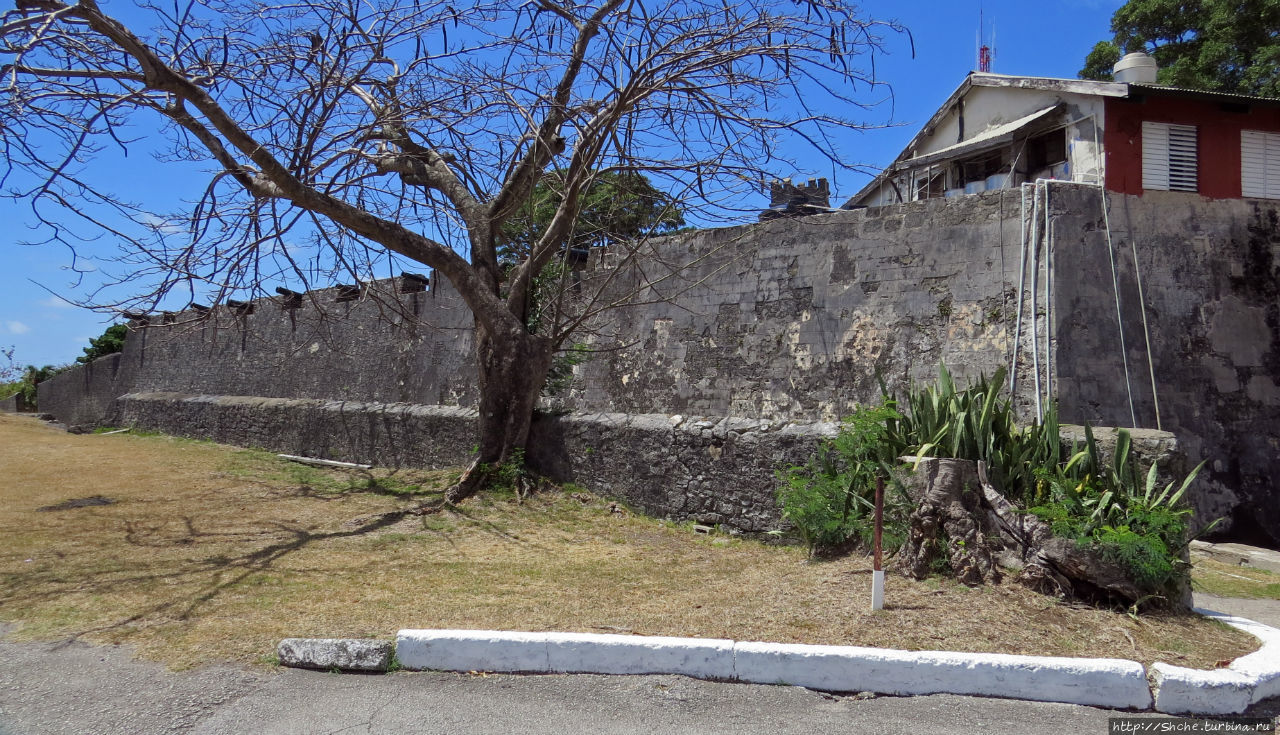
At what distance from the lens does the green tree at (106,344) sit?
2659cm

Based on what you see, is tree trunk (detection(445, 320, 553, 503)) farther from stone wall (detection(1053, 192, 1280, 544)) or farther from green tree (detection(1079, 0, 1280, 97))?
green tree (detection(1079, 0, 1280, 97))

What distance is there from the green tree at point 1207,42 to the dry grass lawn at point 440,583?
14311 mm

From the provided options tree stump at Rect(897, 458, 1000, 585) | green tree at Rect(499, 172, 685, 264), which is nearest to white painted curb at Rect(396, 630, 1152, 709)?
tree stump at Rect(897, 458, 1000, 585)

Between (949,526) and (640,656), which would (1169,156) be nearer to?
(949,526)

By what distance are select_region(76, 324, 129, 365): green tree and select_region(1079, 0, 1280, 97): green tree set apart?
2935 cm

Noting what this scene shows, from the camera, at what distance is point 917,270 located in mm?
9094

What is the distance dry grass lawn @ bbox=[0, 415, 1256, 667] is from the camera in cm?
447

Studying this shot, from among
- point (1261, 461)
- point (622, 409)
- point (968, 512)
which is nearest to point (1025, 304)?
point (1261, 461)

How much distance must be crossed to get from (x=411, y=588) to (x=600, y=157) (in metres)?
4.53

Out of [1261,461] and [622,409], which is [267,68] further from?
[1261,461]

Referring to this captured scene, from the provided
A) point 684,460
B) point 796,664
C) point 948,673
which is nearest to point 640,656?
point 796,664

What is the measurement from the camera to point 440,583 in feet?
18.9

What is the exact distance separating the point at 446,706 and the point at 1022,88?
12.5 meters

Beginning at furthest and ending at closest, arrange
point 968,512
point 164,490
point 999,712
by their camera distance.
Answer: point 164,490 → point 968,512 → point 999,712
